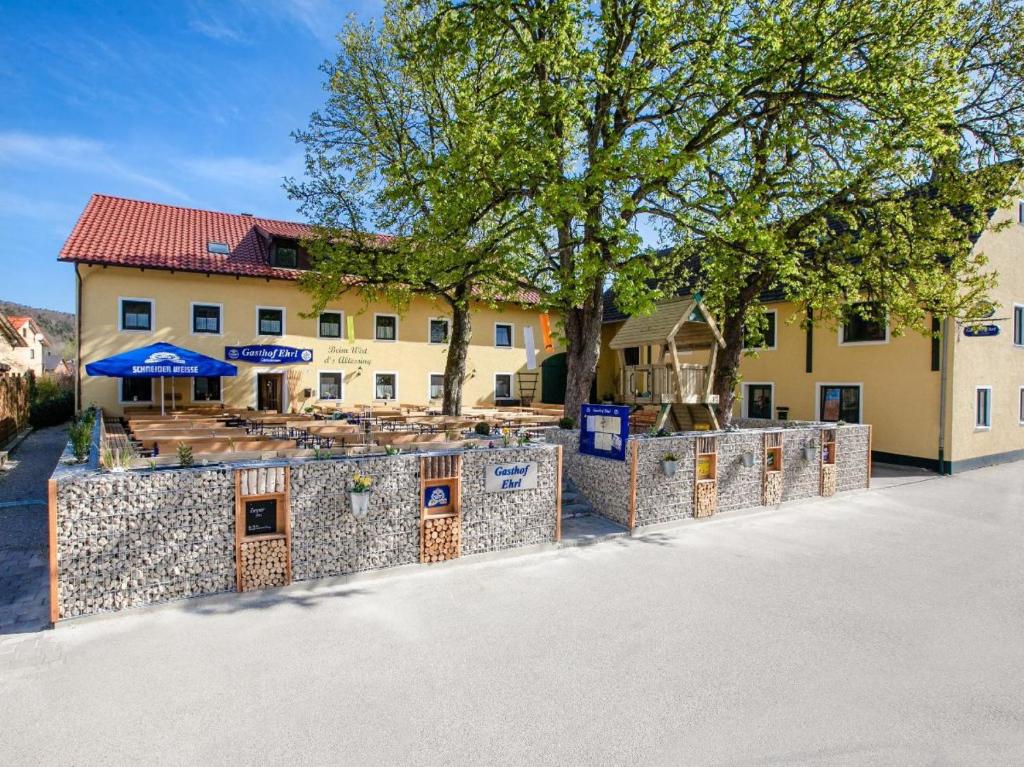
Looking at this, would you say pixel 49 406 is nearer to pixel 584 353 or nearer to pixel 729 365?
pixel 584 353

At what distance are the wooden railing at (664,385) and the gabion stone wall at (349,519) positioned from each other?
732 cm

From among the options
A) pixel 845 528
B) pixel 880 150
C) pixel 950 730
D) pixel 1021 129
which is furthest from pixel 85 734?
pixel 1021 129

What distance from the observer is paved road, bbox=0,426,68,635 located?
603 cm

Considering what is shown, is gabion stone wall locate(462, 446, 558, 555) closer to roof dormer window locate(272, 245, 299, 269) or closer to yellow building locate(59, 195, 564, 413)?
yellow building locate(59, 195, 564, 413)

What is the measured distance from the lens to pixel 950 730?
14.3 ft

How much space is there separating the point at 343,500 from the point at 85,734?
3.34 m

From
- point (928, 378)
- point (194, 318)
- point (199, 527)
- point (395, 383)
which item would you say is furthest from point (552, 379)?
point (199, 527)

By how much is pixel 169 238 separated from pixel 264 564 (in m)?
18.3

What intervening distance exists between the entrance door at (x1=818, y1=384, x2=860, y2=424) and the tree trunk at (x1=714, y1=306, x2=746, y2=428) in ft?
20.7

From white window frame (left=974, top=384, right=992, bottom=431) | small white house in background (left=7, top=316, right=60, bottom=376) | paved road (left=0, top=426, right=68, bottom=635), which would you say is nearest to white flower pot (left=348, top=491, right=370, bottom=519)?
paved road (left=0, top=426, right=68, bottom=635)

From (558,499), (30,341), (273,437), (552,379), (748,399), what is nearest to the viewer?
(558,499)

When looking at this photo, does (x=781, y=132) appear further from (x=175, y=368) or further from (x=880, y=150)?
(x=175, y=368)

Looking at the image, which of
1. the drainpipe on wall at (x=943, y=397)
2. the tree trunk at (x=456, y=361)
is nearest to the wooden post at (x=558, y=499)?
the tree trunk at (x=456, y=361)

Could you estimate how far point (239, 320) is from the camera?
20.6 meters
